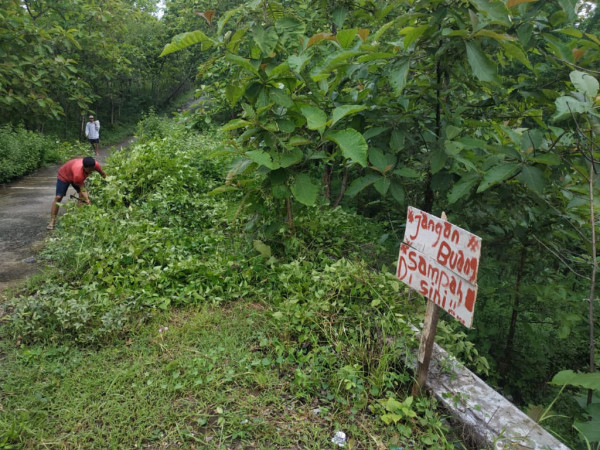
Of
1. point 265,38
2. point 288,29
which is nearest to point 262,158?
point 265,38

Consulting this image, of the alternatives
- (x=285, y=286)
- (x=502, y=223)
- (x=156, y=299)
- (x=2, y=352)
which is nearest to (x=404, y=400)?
(x=285, y=286)

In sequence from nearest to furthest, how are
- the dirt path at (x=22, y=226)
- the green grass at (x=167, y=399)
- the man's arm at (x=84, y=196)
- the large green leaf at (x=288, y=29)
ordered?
the green grass at (x=167, y=399) < the large green leaf at (x=288, y=29) < the dirt path at (x=22, y=226) < the man's arm at (x=84, y=196)

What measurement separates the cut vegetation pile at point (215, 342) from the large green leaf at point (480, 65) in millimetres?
1443

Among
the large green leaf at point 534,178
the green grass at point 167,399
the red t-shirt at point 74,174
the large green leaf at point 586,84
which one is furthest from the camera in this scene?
the red t-shirt at point 74,174

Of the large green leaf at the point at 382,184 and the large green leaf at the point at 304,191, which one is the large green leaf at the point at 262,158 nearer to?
the large green leaf at the point at 304,191

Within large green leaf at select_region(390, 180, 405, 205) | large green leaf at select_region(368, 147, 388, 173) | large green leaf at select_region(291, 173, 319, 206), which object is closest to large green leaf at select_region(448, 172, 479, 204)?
large green leaf at select_region(390, 180, 405, 205)

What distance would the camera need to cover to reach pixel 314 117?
2602 mm

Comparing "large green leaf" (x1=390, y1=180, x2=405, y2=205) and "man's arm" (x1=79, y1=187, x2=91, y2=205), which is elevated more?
"large green leaf" (x1=390, y1=180, x2=405, y2=205)

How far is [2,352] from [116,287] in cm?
83

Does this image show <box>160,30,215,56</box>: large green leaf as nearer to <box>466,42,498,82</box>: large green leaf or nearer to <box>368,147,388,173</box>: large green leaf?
<box>368,147,388,173</box>: large green leaf

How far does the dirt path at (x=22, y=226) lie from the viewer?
3949mm

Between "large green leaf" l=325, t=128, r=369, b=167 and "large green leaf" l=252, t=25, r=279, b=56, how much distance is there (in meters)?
0.66

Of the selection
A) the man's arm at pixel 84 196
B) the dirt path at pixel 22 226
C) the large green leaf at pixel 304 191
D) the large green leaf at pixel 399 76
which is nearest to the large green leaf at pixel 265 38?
the large green leaf at pixel 399 76

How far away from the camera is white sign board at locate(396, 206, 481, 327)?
72.4 inches
